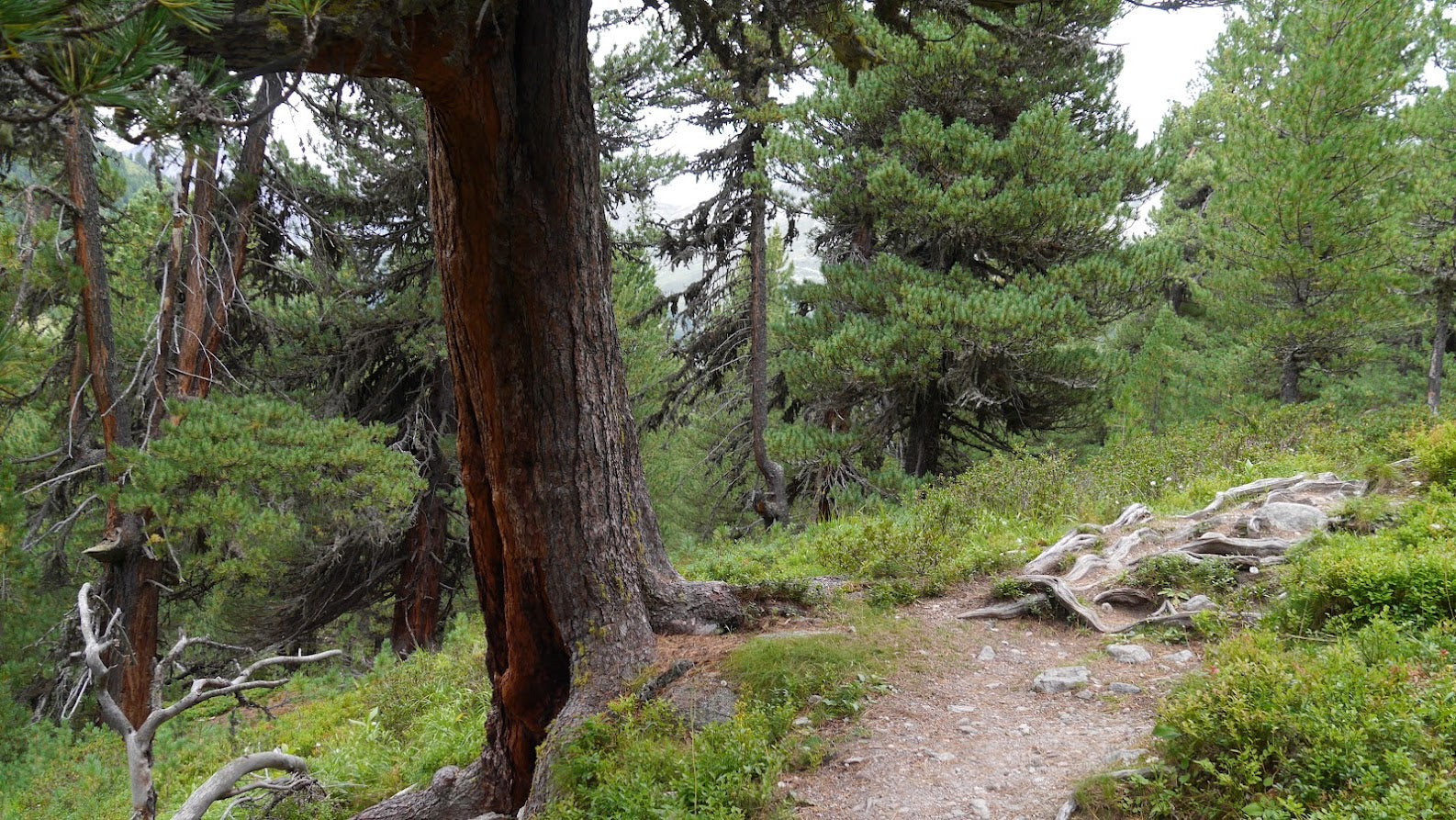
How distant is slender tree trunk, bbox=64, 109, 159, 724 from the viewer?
790cm

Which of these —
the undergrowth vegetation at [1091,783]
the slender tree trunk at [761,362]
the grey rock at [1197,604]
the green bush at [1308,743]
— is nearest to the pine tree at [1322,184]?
the undergrowth vegetation at [1091,783]

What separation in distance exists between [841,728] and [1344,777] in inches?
79.9

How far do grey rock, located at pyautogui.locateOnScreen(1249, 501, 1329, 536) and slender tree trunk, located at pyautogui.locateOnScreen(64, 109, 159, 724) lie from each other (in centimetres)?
1032

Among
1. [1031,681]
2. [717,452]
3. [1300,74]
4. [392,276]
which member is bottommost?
[1031,681]

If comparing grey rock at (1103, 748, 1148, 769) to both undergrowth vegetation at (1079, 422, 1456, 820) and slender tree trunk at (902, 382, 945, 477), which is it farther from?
Answer: slender tree trunk at (902, 382, 945, 477)

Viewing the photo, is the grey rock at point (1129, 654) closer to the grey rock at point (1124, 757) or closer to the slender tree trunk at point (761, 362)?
the grey rock at point (1124, 757)

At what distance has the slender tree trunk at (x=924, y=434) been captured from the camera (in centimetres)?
1253

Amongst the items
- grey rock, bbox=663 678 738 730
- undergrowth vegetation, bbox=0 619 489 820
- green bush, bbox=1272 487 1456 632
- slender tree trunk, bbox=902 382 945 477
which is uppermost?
slender tree trunk, bbox=902 382 945 477

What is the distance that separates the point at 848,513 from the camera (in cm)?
1078

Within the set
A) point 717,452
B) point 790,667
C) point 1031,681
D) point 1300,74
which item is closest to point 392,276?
point 717,452

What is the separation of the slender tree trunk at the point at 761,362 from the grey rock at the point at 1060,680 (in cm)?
761

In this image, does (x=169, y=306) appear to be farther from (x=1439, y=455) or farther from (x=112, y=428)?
(x=1439, y=455)

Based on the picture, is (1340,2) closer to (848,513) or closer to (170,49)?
(848,513)

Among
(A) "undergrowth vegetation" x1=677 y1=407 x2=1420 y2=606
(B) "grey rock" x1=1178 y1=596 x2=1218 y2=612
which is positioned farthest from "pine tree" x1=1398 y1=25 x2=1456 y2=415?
(B) "grey rock" x1=1178 y1=596 x2=1218 y2=612
